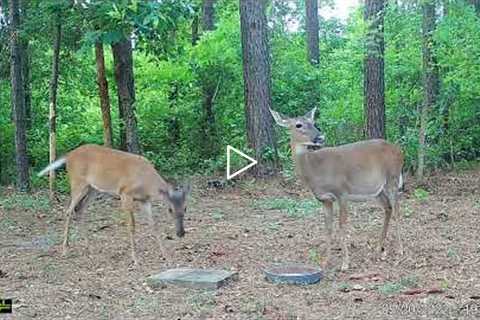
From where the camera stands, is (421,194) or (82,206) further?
(421,194)

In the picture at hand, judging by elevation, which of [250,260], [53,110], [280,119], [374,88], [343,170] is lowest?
[250,260]

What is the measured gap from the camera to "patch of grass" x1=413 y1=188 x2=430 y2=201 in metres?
10.0

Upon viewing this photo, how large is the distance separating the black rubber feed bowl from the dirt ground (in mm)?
69

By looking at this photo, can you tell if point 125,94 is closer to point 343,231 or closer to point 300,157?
point 300,157

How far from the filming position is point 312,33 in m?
20.5

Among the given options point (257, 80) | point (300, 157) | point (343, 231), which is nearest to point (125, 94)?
point (257, 80)

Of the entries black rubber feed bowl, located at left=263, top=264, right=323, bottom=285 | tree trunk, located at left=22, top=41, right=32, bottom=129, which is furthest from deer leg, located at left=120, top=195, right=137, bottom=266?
tree trunk, located at left=22, top=41, right=32, bottom=129

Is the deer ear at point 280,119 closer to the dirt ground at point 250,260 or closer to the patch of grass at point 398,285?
the dirt ground at point 250,260

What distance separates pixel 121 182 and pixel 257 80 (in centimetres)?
507

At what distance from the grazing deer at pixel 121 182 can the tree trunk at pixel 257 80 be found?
14.7ft

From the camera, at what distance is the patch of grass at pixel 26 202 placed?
400 inches

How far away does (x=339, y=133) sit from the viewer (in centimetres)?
1412

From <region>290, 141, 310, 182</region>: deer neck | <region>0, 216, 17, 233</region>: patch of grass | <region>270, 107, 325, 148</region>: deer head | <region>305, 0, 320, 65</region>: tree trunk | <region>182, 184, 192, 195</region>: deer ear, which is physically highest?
<region>305, 0, 320, 65</region>: tree trunk

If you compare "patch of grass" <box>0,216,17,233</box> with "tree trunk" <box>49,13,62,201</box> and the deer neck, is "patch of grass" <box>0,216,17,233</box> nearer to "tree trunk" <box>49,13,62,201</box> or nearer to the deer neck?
"tree trunk" <box>49,13,62,201</box>
